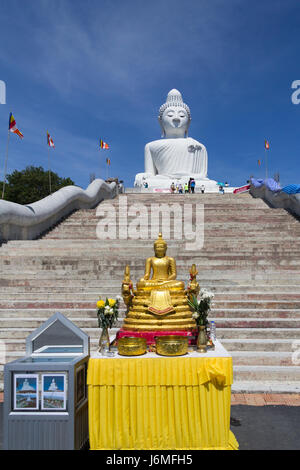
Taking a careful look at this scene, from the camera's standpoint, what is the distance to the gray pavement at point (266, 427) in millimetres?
3361

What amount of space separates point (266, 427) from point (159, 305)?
1492 millimetres

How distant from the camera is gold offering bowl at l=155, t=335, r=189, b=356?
327 cm

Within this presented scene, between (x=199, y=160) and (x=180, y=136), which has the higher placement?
(x=180, y=136)

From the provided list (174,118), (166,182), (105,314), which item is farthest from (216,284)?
(174,118)

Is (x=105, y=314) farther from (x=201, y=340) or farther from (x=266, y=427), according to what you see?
(x=266, y=427)

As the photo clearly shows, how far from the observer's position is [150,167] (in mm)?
24969

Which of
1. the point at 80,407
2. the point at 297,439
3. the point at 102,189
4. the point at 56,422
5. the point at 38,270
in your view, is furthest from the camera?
the point at 102,189

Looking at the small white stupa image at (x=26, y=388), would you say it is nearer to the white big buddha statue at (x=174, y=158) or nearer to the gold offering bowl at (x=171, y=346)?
the gold offering bowl at (x=171, y=346)

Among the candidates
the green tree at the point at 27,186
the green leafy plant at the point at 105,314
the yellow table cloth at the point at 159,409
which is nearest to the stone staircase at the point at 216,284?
the yellow table cloth at the point at 159,409

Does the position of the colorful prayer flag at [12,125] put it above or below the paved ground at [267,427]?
above

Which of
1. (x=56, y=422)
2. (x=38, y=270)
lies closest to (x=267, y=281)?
(x=38, y=270)

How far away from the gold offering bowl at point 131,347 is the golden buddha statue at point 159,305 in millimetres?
635

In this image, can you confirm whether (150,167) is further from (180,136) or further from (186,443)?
(186,443)

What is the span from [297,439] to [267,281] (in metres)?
3.75
